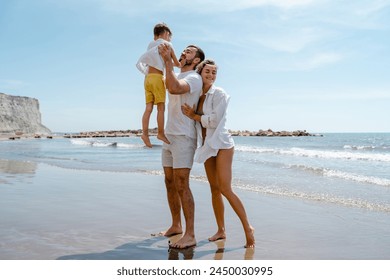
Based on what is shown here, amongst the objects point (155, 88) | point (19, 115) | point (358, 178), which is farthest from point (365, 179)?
point (19, 115)

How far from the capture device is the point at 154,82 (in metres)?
4.29

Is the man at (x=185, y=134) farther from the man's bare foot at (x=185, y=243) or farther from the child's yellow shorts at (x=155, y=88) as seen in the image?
the child's yellow shorts at (x=155, y=88)

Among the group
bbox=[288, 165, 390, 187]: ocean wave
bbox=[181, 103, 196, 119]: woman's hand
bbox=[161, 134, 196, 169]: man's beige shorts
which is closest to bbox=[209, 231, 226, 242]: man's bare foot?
bbox=[161, 134, 196, 169]: man's beige shorts

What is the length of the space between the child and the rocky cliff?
92.8 m

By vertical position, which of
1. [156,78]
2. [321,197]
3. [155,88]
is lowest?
[321,197]

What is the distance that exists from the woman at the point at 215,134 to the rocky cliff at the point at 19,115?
93041mm

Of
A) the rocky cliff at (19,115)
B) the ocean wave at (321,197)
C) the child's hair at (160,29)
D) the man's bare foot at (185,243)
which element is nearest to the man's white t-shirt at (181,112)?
the child's hair at (160,29)

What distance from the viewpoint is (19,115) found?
9775 centimetres

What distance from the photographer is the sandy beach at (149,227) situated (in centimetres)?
398

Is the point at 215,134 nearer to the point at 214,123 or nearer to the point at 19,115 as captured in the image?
the point at 214,123

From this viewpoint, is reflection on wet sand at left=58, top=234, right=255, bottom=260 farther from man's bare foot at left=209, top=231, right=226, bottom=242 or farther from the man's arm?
the man's arm

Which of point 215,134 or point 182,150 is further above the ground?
point 215,134

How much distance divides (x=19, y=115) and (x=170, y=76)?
102628 millimetres
